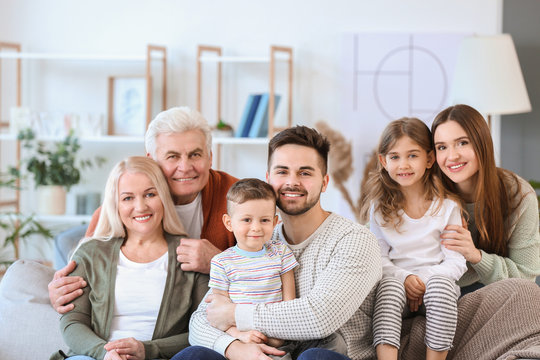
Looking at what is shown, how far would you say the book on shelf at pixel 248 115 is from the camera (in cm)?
396

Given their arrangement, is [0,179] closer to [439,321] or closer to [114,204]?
[114,204]

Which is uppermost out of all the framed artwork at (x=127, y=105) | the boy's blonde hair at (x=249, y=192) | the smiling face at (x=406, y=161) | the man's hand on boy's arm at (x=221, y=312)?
the framed artwork at (x=127, y=105)

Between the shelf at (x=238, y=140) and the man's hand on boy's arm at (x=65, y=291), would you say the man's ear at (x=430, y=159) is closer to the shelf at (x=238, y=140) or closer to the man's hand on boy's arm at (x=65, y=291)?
the man's hand on boy's arm at (x=65, y=291)

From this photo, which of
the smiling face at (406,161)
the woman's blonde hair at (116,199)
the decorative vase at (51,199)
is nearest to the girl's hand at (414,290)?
the smiling face at (406,161)

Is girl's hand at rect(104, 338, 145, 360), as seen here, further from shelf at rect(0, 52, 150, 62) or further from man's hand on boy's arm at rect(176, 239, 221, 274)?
shelf at rect(0, 52, 150, 62)

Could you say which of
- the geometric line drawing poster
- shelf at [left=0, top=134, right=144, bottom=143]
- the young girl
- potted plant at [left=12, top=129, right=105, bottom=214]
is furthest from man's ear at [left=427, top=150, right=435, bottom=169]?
potted plant at [left=12, top=129, right=105, bottom=214]

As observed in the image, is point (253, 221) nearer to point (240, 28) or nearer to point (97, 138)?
point (97, 138)

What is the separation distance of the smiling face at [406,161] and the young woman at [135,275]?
783 millimetres

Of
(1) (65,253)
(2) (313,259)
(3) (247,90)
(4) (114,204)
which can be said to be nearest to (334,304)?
(2) (313,259)

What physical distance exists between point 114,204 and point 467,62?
2.37 meters

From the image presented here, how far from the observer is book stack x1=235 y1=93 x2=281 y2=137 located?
3.94 meters

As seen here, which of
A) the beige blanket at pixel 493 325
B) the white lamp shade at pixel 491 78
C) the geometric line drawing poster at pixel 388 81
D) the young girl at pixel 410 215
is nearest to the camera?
the beige blanket at pixel 493 325

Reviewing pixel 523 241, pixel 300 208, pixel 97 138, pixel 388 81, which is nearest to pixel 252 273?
pixel 300 208

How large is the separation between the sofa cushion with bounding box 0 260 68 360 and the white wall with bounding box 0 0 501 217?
222 centimetres
